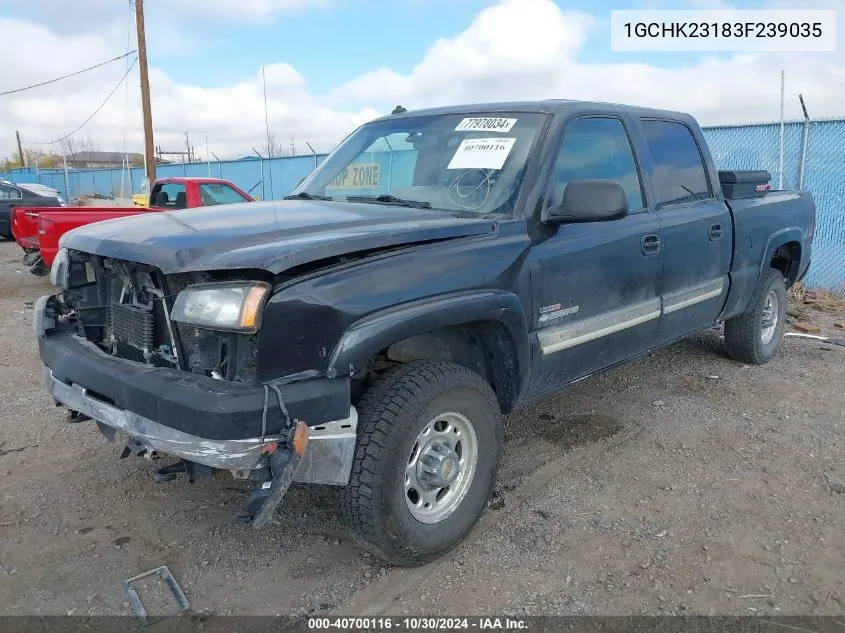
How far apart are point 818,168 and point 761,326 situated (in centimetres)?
488

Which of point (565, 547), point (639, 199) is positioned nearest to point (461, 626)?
point (565, 547)

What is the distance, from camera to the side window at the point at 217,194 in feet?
34.7

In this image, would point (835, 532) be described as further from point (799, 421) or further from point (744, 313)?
point (744, 313)

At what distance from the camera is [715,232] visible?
4395 millimetres

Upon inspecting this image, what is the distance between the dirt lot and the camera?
8.63 feet

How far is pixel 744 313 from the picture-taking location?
529cm

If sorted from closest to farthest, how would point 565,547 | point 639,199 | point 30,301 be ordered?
point 565,547
point 639,199
point 30,301

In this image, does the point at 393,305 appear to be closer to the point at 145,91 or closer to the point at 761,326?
the point at 761,326

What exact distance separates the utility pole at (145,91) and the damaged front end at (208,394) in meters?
16.5

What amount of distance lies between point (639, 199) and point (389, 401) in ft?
7.09

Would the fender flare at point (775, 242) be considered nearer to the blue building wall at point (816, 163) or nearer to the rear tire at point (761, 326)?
the rear tire at point (761, 326)

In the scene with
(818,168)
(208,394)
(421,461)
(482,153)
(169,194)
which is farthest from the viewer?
(169,194)

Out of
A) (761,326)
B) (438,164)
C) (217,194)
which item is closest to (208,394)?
(438,164)

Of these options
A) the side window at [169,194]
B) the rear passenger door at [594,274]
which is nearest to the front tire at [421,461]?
the rear passenger door at [594,274]
